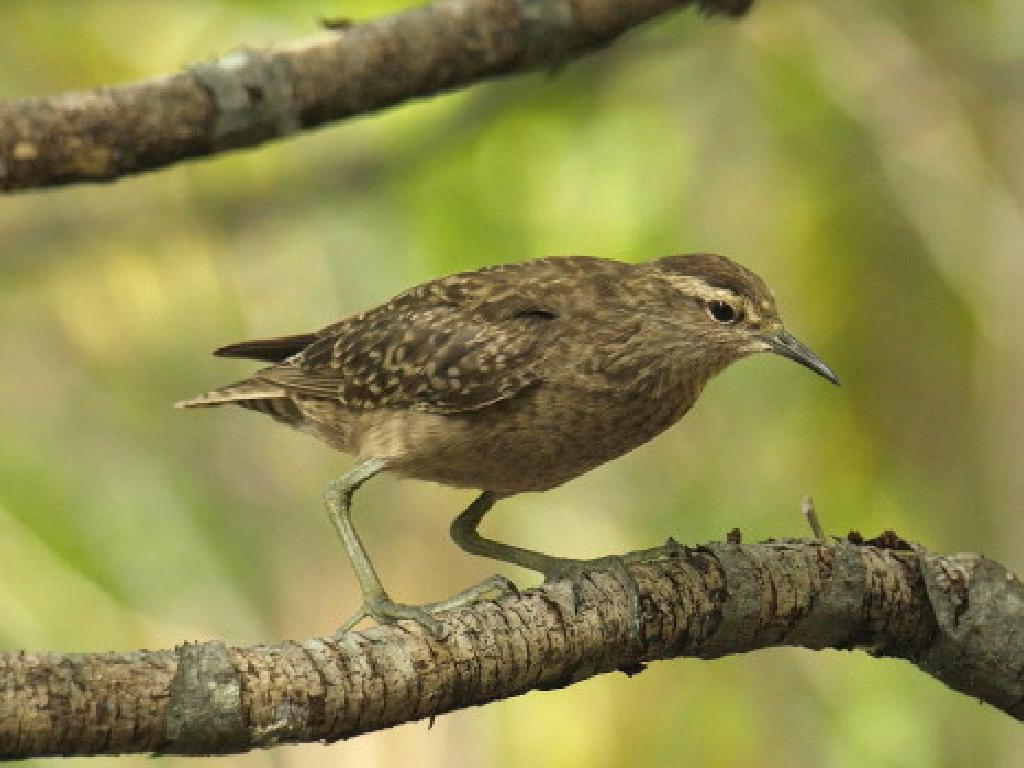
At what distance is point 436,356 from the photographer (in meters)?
6.00

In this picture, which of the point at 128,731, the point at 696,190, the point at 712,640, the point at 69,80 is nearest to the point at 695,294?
the point at 712,640

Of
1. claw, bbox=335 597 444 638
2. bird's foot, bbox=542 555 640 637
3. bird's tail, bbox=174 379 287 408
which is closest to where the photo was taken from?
bird's foot, bbox=542 555 640 637

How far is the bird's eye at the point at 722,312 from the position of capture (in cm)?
595

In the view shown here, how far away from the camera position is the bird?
5809mm

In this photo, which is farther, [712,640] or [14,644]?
A: [14,644]

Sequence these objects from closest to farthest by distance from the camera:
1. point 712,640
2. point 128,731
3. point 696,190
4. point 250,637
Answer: point 128,731, point 712,640, point 250,637, point 696,190

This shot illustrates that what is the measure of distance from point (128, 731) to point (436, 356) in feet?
8.01

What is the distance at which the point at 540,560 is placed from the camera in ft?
19.9

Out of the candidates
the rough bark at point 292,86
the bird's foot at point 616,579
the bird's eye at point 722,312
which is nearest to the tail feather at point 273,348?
the rough bark at point 292,86

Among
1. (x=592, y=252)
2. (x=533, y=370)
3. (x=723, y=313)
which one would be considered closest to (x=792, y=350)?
(x=723, y=313)

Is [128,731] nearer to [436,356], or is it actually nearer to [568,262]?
[436,356]

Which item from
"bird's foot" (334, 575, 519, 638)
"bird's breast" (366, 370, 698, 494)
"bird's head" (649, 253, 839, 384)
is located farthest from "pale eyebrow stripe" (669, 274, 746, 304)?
"bird's foot" (334, 575, 519, 638)

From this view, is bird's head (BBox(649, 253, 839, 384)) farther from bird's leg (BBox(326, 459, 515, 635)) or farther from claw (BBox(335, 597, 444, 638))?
claw (BBox(335, 597, 444, 638))

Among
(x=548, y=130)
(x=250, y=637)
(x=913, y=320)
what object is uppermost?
(x=548, y=130)
